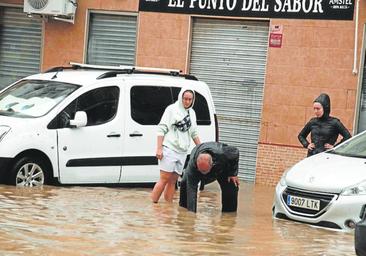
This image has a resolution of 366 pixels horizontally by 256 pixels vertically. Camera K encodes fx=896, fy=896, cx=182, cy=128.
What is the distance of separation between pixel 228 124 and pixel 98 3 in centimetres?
378

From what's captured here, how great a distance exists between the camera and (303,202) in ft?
34.3

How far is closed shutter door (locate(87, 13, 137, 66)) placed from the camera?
18.7m

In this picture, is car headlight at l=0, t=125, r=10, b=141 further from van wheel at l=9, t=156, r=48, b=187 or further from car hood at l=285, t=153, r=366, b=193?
car hood at l=285, t=153, r=366, b=193

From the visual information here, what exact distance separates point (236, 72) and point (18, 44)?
5.05 m

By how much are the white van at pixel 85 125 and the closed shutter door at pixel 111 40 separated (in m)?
4.28

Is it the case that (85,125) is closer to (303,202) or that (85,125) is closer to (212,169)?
(212,169)

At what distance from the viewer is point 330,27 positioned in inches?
661

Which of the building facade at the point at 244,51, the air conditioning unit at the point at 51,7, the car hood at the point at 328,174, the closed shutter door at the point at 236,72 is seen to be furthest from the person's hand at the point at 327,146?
the air conditioning unit at the point at 51,7

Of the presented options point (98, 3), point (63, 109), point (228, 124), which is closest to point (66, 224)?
point (63, 109)

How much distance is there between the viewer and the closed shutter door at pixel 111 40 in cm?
1873

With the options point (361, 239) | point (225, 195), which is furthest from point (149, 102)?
point (361, 239)

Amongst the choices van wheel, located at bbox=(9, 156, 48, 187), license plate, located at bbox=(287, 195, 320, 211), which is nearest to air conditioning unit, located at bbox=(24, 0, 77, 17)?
van wheel, located at bbox=(9, 156, 48, 187)

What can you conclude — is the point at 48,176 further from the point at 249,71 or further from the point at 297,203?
the point at 249,71

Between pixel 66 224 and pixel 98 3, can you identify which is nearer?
pixel 66 224
